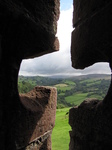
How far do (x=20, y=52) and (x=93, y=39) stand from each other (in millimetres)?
753

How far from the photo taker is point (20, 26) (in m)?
1.60

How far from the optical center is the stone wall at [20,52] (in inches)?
58.6

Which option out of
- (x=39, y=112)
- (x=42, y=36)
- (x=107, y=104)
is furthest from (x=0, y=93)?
(x=107, y=104)

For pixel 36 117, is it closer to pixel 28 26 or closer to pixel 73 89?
pixel 28 26

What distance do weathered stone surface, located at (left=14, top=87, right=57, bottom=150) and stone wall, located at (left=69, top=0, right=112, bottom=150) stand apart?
1.10 ft

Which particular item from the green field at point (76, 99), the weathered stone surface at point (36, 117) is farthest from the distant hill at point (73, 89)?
the weathered stone surface at point (36, 117)

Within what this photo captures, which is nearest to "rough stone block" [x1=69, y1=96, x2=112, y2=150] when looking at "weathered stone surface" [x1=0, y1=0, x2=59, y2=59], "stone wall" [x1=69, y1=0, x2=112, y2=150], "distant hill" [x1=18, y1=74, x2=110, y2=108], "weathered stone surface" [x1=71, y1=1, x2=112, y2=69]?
"stone wall" [x1=69, y1=0, x2=112, y2=150]

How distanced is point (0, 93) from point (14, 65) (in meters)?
0.29

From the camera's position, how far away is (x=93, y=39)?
1698mm

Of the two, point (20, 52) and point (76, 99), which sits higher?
point (20, 52)

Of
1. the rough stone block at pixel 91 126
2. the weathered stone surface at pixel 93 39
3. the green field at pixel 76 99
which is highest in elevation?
the weathered stone surface at pixel 93 39

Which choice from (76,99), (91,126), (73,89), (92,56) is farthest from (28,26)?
(73,89)

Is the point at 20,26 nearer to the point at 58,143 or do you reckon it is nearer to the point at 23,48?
the point at 23,48

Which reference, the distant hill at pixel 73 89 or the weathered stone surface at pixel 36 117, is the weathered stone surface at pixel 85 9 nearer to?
the weathered stone surface at pixel 36 117
